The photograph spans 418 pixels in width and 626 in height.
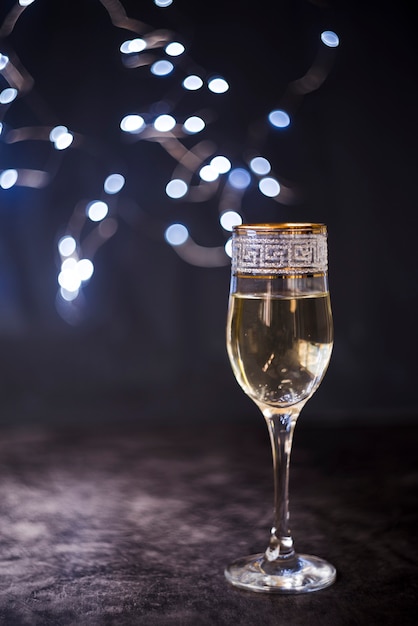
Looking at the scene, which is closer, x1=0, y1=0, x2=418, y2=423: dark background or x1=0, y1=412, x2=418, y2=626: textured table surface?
x1=0, y1=412, x2=418, y2=626: textured table surface

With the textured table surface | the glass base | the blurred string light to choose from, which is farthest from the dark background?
the glass base

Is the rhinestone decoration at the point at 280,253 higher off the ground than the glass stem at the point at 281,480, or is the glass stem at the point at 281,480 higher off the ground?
the rhinestone decoration at the point at 280,253

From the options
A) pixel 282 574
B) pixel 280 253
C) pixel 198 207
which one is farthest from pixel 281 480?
pixel 198 207

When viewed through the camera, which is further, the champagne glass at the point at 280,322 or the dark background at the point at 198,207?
the dark background at the point at 198,207

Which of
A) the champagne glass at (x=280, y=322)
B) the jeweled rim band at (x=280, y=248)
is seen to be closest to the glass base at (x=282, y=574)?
the champagne glass at (x=280, y=322)

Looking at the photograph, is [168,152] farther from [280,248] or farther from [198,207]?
[280,248]

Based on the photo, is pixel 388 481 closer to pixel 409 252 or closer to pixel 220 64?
pixel 409 252

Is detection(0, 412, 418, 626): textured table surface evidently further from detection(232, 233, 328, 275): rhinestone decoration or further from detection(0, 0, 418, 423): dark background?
detection(0, 0, 418, 423): dark background

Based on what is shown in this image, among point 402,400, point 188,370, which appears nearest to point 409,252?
point 402,400

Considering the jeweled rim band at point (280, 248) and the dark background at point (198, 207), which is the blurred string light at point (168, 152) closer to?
the dark background at point (198, 207)
